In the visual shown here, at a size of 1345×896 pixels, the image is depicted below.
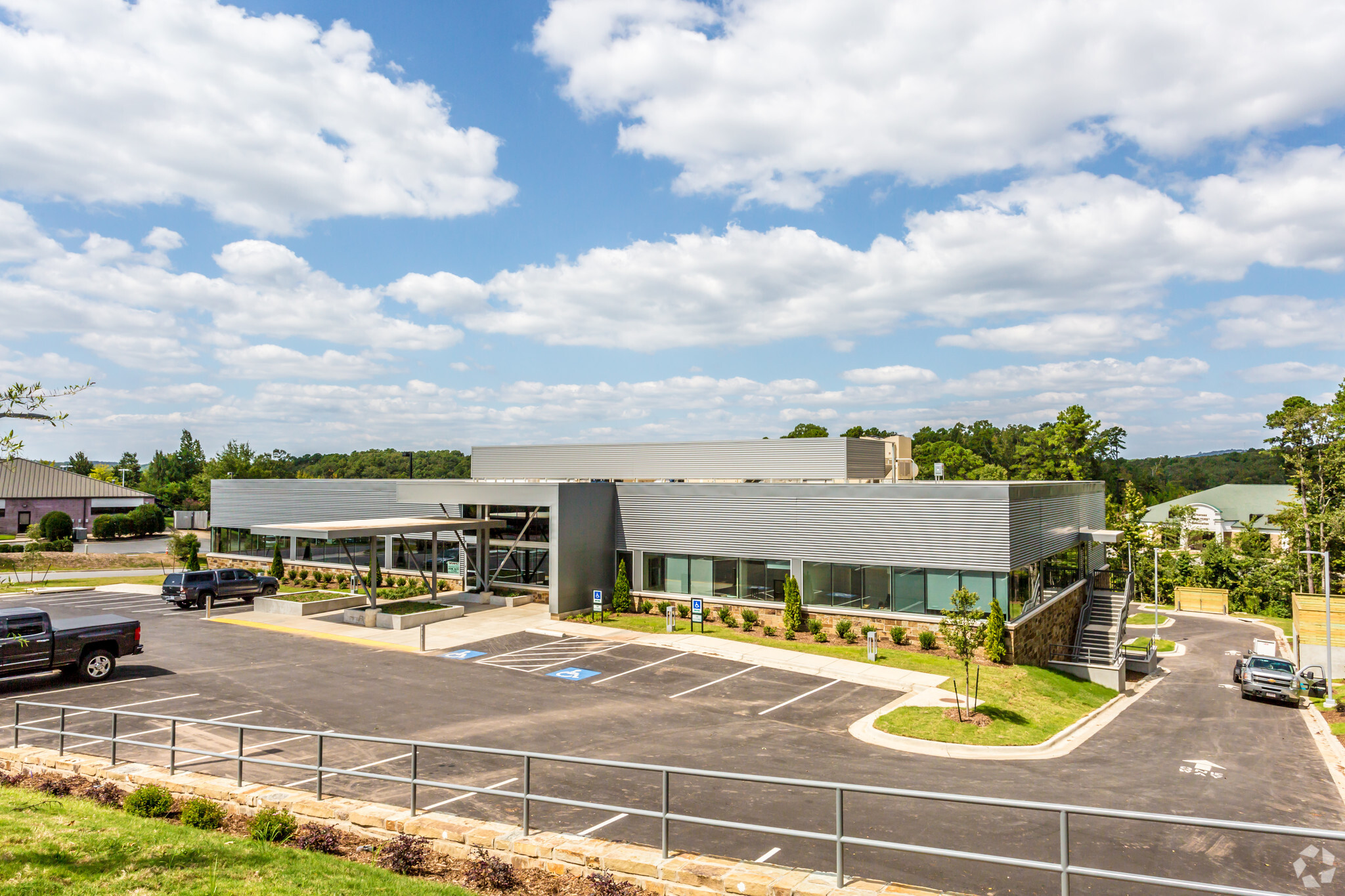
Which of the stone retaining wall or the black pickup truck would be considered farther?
the black pickup truck

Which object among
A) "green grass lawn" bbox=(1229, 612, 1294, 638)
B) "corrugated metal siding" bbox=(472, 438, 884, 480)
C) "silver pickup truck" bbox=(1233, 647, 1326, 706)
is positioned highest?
"corrugated metal siding" bbox=(472, 438, 884, 480)

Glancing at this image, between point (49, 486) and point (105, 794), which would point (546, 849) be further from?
A: point (49, 486)

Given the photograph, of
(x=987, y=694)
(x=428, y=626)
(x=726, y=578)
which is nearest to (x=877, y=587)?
(x=726, y=578)

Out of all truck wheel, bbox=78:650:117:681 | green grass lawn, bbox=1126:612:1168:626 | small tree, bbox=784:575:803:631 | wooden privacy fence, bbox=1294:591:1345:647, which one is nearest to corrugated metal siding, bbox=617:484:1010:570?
small tree, bbox=784:575:803:631

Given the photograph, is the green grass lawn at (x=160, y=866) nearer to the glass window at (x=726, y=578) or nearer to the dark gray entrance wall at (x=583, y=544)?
the dark gray entrance wall at (x=583, y=544)

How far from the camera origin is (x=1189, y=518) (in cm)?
8019

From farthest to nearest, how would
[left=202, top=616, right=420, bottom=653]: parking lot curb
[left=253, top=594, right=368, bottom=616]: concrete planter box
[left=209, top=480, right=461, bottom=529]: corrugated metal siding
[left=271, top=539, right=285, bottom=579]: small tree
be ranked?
[left=271, top=539, right=285, bottom=579]: small tree, [left=209, top=480, right=461, bottom=529]: corrugated metal siding, [left=253, top=594, right=368, bottom=616]: concrete planter box, [left=202, top=616, right=420, bottom=653]: parking lot curb

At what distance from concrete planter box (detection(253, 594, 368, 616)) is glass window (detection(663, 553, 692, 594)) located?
14349mm

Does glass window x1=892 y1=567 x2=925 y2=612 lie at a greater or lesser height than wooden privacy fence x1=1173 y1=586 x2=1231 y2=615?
greater

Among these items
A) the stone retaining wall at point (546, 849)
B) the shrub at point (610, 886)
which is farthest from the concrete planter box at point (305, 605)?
the shrub at point (610, 886)

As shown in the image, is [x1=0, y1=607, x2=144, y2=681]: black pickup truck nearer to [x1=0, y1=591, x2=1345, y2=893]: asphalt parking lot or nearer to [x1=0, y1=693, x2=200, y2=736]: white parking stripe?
[x1=0, y1=591, x2=1345, y2=893]: asphalt parking lot

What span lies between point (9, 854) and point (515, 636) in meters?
22.0

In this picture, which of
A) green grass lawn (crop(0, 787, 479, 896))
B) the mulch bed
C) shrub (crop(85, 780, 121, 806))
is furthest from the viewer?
shrub (crop(85, 780, 121, 806))

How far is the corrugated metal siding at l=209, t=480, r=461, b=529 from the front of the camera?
4562cm
